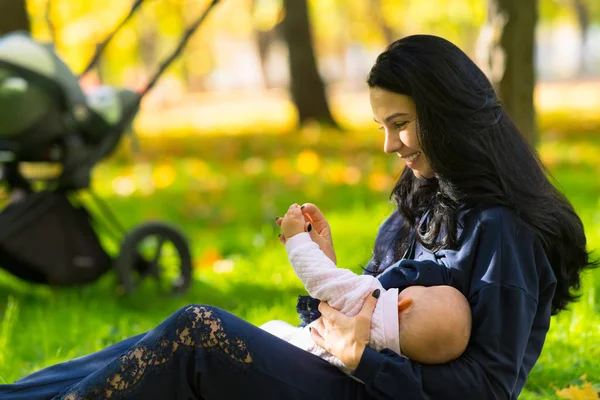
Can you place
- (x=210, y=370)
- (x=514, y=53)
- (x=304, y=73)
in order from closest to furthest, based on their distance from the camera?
1. (x=210, y=370)
2. (x=514, y=53)
3. (x=304, y=73)

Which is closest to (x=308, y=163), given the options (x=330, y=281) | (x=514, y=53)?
(x=514, y=53)

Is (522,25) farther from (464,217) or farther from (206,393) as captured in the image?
(206,393)

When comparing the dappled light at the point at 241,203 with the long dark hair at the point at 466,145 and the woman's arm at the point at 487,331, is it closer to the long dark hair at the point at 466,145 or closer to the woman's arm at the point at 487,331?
the long dark hair at the point at 466,145

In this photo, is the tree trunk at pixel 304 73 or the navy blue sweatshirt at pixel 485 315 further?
the tree trunk at pixel 304 73

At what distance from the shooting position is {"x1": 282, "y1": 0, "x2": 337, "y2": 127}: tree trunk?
11.5m

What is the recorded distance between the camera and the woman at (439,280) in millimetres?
2240

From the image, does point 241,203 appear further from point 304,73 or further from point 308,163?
point 304,73

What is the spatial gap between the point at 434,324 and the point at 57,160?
2.87 metres

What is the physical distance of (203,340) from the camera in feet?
7.63

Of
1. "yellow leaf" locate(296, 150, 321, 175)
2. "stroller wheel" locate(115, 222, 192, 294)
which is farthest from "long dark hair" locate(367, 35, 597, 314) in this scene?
"yellow leaf" locate(296, 150, 321, 175)

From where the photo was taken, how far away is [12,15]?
7039 millimetres

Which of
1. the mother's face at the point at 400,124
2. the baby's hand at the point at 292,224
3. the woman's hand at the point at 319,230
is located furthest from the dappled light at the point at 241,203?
the woman's hand at the point at 319,230

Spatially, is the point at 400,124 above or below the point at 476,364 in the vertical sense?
above

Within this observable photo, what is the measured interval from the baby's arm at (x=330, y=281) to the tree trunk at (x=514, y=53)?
12.8 ft
